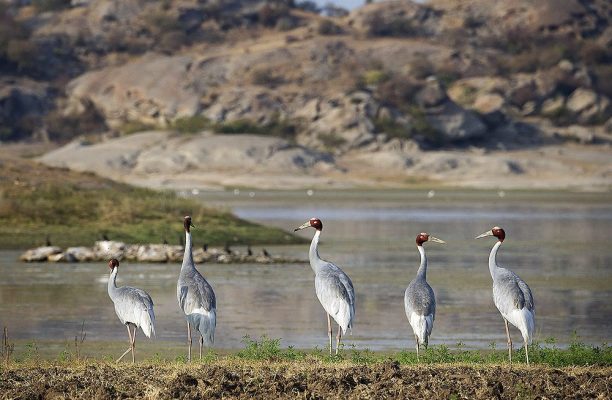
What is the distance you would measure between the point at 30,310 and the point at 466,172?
7591 centimetres

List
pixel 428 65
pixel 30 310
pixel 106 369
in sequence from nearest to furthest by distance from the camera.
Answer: pixel 106 369 < pixel 30 310 < pixel 428 65

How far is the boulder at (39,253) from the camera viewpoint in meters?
32.8

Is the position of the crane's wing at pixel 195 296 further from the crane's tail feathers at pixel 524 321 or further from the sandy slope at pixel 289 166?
the sandy slope at pixel 289 166

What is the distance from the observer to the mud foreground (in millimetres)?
13109

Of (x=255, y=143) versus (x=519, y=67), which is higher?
(x=519, y=67)

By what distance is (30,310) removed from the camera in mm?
23562

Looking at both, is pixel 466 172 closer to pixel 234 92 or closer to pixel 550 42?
pixel 234 92

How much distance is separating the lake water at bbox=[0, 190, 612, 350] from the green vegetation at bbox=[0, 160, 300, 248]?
151cm

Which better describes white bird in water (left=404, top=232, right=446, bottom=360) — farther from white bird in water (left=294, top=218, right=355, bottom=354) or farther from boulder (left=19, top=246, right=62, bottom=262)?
boulder (left=19, top=246, right=62, bottom=262)

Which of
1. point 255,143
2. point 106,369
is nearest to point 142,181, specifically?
point 255,143

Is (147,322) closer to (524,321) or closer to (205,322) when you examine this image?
(205,322)

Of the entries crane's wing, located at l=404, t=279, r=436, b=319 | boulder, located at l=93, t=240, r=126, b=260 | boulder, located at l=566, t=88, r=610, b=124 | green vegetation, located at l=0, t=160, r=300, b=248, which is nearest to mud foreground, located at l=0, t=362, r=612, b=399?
crane's wing, located at l=404, t=279, r=436, b=319

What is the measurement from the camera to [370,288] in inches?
1122

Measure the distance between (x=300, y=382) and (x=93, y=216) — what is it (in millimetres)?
26970
